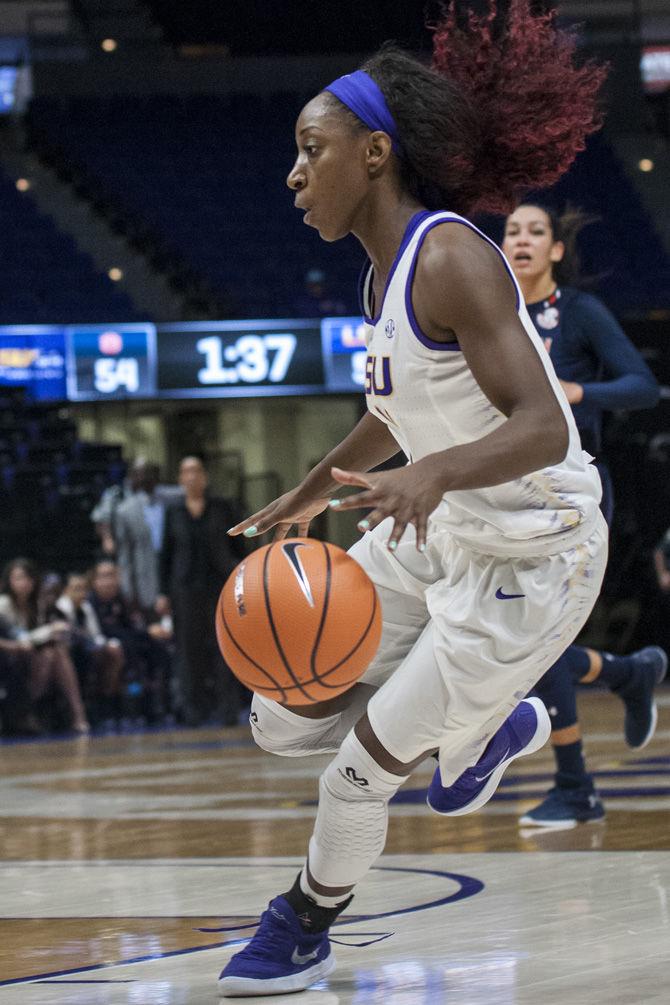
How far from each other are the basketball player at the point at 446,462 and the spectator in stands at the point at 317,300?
15199mm

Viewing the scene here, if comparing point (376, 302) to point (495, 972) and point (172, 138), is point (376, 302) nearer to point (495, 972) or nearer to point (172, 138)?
point (495, 972)

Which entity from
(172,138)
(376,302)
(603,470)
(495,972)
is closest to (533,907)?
(495,972)

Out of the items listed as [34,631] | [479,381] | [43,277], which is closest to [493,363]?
[479,381]

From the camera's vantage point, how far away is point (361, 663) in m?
2.67

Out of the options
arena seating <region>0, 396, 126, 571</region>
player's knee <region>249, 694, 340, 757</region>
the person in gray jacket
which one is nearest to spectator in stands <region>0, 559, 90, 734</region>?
the person in gray jacket

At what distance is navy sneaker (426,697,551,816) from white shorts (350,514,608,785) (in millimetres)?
73

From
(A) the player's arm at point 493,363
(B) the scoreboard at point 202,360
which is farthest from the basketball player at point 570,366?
(B) the scoreboard at point 202,360

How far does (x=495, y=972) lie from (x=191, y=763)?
17.0ft

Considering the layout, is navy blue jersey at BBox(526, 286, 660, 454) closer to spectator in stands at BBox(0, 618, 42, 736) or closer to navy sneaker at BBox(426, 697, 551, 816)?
navy sneaker at BBox(426, 697, 551, 816)

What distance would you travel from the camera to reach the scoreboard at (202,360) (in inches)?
691

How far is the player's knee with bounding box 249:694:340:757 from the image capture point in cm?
295

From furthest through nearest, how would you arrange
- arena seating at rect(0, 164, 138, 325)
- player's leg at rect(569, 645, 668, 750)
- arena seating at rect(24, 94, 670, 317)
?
1. arena seating at rect(24, 94, 670, 317)
2. arena seating at rect(0, 164, 138, 325)
3. player's leg at rect(569, 645, 668, 750)

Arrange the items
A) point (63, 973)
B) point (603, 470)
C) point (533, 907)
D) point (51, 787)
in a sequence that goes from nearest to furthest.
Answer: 1. point (63, 973)
2. point (533, 907)
3. point (603, 470)
4. point (51, 787)

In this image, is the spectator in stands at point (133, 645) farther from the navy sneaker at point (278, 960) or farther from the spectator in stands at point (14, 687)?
the navy sneaker at point (278, 960)
